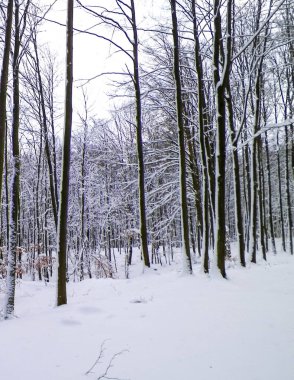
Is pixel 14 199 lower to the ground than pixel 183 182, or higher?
lower

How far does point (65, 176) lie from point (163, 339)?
456 centimetres

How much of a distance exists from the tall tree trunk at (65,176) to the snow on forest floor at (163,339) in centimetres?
144

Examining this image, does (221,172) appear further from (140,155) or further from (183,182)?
(140,155)

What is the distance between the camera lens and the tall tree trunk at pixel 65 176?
7.48 metres

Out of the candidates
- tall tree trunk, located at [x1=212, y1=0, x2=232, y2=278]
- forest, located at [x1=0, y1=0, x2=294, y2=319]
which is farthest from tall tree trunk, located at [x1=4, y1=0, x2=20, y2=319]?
tall tree trunk, located at [x1=212, y1=0, x2=232, y2=278]

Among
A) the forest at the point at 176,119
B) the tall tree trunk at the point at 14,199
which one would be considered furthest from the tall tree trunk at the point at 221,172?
the tall tree trunk at the point at 14,199

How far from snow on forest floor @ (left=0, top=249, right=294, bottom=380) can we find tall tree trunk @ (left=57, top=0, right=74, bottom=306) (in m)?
1.44

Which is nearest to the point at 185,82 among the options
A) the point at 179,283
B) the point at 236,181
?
the point at 236,181

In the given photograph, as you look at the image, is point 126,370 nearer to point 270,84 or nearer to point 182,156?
point 182,156

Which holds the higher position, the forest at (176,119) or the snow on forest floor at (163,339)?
the forest at (176,119)

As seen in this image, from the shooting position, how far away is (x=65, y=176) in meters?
7.75

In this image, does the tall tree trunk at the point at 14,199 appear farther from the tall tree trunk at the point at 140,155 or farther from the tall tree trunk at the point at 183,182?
the tall tree trunk at the point at 183,182

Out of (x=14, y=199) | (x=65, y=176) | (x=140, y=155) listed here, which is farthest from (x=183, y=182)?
(x=14, y=199)

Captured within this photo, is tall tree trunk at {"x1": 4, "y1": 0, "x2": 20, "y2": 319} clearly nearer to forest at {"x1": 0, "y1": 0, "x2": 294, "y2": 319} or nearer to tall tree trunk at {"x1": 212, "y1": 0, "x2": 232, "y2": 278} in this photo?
forest at {"x1": 0, "y1": 0, "x2": 294, "y2": 319}
